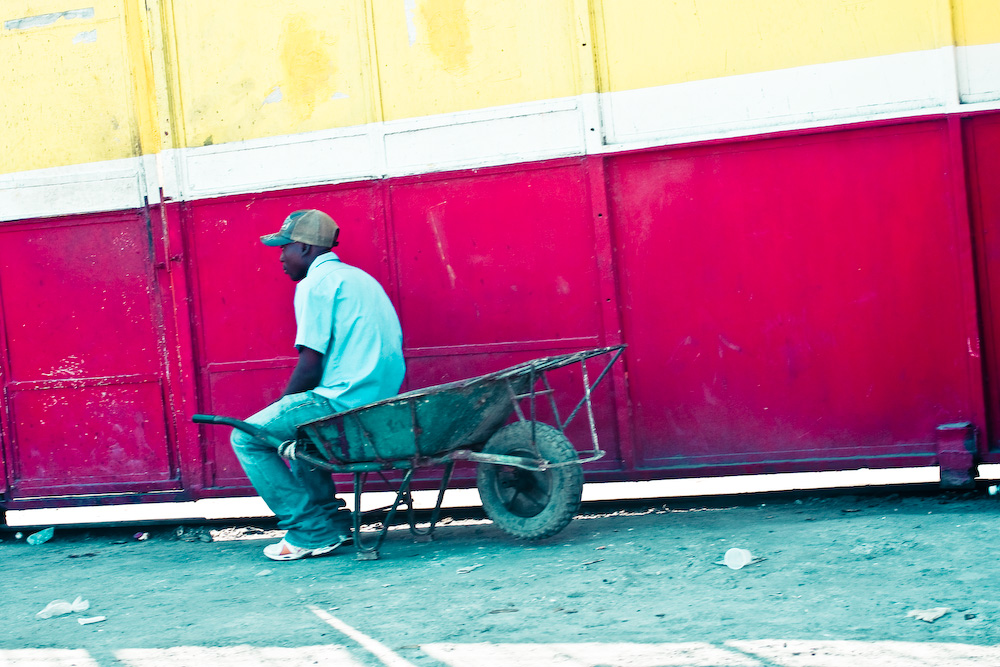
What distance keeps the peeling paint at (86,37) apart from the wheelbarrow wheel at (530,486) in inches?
145

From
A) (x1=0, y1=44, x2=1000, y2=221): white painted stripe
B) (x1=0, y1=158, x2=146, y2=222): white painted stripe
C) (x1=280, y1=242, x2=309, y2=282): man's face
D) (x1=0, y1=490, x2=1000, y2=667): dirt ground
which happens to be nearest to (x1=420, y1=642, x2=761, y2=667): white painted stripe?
(x1=0, y1=490, x2=1000, y2=667): dirt ground

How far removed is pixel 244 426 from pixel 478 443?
1.17 meters

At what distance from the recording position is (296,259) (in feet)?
17.0

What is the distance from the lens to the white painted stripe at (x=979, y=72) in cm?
502

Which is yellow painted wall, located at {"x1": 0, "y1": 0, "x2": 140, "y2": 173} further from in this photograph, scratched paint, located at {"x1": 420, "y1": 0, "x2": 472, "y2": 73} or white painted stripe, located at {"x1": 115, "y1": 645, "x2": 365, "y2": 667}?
white painted stripe, located at {"x1": 115, "y1": 645, "x2": 365, "y2": 667}

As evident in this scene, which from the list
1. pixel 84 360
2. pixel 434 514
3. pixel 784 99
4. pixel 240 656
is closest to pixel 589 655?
pixel 240 656

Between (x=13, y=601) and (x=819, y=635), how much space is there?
3818 millimetres

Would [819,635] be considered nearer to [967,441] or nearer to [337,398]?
[967,441]

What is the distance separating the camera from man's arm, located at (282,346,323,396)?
4965 millimetres

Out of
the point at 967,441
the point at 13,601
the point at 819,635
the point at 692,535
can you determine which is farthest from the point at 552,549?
the point at 13,601

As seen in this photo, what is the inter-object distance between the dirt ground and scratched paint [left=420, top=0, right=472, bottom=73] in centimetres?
269

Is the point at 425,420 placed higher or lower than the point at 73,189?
lower

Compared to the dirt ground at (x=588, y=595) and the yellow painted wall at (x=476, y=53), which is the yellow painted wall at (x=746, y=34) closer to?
the yellow painted wall at (x=476, y=53)

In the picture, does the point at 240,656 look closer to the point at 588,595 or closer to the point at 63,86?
the point at 588,595
